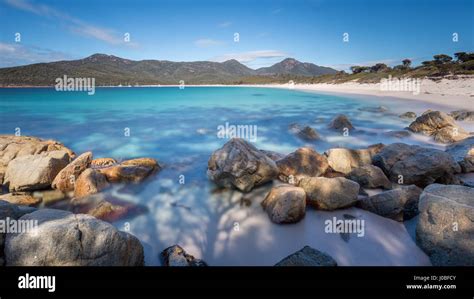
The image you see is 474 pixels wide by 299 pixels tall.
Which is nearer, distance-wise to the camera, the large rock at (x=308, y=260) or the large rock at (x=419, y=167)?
the large rock at (x=308, y=260)

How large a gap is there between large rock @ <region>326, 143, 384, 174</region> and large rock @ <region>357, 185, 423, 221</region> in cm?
224

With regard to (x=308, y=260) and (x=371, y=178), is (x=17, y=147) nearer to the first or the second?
(x=308, y=260)

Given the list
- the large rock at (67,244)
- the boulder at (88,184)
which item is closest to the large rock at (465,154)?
the large rock at (67,244)

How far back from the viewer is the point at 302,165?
7578 mm

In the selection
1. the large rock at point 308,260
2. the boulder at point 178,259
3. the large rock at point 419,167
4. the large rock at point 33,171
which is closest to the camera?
the large rock at point 308,260

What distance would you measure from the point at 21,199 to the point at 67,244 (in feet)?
15.0

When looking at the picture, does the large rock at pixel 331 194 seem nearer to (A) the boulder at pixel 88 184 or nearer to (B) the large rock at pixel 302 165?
(B) the large rock at pixel 302 165

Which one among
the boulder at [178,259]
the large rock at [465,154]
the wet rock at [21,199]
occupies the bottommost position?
the boulder at [178,259]

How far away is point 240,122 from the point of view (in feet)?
78.0

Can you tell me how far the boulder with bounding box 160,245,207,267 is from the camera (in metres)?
4.17

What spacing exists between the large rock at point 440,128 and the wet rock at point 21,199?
15.6m

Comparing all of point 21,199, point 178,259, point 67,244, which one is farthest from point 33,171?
point 178,259

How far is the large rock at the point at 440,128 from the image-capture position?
1135 centimetres

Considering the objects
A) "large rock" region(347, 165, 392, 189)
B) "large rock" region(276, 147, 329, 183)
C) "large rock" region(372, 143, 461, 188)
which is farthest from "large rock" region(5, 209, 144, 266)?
"large rock" region(372, 143, 461, 188)
